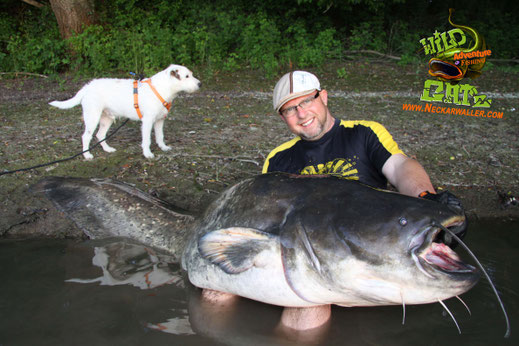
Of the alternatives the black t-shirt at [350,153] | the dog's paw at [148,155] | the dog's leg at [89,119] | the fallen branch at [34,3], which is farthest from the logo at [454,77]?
the fallen branch at [34,3]

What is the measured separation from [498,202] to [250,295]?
2775 millimetres

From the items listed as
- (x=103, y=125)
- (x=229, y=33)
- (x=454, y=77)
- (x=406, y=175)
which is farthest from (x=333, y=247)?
(x=229, y=33)

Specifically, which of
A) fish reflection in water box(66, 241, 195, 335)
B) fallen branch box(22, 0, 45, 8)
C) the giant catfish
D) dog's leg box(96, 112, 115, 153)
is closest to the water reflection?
fish reflection in water box(66, 241, 195, 335)

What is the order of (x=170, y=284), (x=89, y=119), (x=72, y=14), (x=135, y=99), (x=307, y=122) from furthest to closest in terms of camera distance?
(x=72, y=14) < (x=89, y=119) < (x=135, y=99) < (x=307, y=122) < (x=170, y=284)

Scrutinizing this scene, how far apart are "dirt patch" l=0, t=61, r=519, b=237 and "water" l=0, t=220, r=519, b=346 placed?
0.76 metres

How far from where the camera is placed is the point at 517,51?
11312mm

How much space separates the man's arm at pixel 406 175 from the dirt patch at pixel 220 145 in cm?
153

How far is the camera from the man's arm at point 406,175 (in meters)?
2.31

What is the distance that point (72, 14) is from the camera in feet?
31.8

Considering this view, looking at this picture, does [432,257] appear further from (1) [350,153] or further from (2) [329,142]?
(2) [329,142]

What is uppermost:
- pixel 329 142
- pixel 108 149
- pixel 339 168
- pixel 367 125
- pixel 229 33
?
pixel 229 33

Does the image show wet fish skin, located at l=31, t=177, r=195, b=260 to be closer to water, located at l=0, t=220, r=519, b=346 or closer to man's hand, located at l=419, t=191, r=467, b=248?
water, located at l=0, t=220, r=519, b=346

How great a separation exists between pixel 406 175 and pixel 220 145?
2.96m

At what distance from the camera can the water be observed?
7.08 feet
